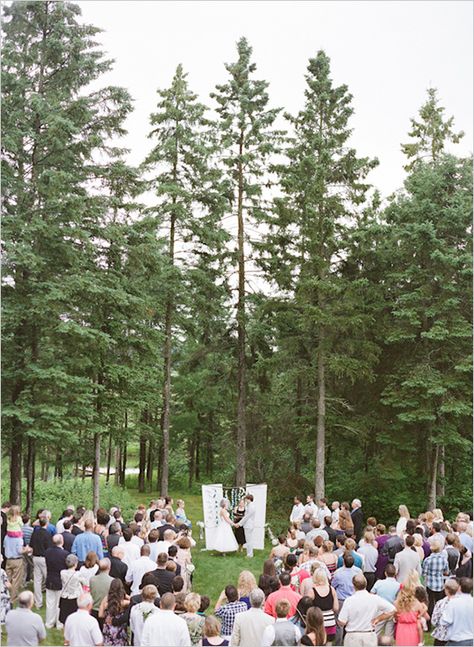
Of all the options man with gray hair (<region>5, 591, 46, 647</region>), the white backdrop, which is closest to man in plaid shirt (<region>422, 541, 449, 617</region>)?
man with gray hair (<region>5, 591, 46, 647</region>)

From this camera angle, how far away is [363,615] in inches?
267

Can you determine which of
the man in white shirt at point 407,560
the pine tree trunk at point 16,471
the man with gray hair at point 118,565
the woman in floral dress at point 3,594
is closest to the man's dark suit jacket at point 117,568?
the man with gray hair at point 118,565

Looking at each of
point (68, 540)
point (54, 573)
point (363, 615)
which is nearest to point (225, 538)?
point (68, 540)

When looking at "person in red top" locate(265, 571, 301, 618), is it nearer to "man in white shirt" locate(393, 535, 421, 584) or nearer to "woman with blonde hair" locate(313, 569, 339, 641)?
"woman with blonde hair" locate(313, 569, 339, 641)

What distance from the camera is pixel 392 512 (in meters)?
20.6

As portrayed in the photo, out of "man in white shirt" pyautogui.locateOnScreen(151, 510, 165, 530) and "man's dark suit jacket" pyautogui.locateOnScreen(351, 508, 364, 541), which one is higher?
"man in white shirt" pyautogui.locateOnScreen(151, 510, 165, 530)

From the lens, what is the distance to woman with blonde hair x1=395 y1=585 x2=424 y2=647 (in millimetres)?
6746

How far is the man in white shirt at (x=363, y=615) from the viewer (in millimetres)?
6770

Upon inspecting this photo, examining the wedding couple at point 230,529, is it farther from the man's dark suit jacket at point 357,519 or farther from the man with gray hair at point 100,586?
the man with gray hair at point 100,586

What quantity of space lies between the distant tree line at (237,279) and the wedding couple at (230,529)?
13.4 ft

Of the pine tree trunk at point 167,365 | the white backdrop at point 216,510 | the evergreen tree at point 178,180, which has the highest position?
the evergreen tree at point 178,180

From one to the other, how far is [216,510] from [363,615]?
893 cm

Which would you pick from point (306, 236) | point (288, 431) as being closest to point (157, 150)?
point (306, 236)

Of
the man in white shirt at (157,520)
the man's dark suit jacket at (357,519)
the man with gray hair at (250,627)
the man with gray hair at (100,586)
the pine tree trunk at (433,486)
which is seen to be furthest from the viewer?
the pine tree trunk at (433,486)
